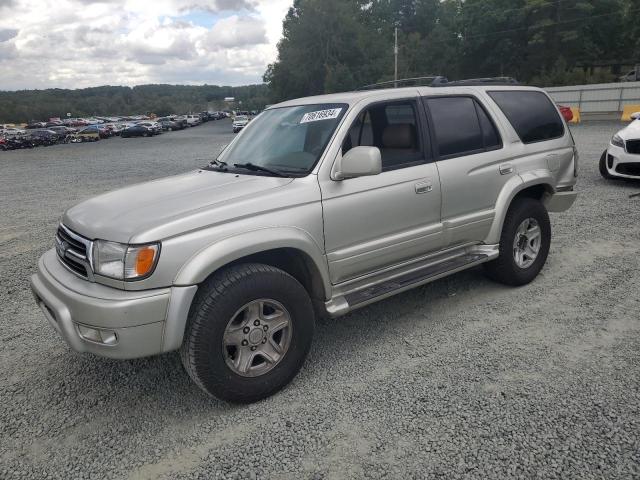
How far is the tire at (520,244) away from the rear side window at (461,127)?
2.17 ft

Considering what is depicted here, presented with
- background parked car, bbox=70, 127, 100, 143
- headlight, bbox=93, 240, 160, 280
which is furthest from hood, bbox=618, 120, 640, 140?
background parked car, bbox=70, 127, 100, 143

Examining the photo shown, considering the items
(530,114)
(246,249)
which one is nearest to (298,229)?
(246,249)

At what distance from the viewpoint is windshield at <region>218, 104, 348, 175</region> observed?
356 cm

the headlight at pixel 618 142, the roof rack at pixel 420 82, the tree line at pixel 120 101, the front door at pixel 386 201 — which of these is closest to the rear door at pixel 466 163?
the front door at pixel 386 201

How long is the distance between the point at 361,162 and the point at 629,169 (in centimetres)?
762

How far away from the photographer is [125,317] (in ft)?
8.70

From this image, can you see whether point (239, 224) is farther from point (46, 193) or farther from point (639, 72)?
point (639, 72)

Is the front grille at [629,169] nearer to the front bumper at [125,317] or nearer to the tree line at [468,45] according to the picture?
the front bumper at [125,317]

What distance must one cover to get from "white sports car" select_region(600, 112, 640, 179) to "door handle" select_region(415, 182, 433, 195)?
659 cm

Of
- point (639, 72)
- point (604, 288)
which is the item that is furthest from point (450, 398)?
point (639, 72)

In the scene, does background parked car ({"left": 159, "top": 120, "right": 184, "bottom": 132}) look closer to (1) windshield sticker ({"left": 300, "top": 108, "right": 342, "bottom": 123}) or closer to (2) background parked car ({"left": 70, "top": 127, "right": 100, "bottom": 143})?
(2) background parked car ({"left": 70, "top": 127, "right": 100, "bottom": 143})

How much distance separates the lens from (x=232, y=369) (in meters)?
2.98

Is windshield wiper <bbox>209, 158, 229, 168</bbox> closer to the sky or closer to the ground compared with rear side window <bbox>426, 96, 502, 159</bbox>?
closer to the ground

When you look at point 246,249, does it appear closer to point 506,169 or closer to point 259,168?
point 259,168
